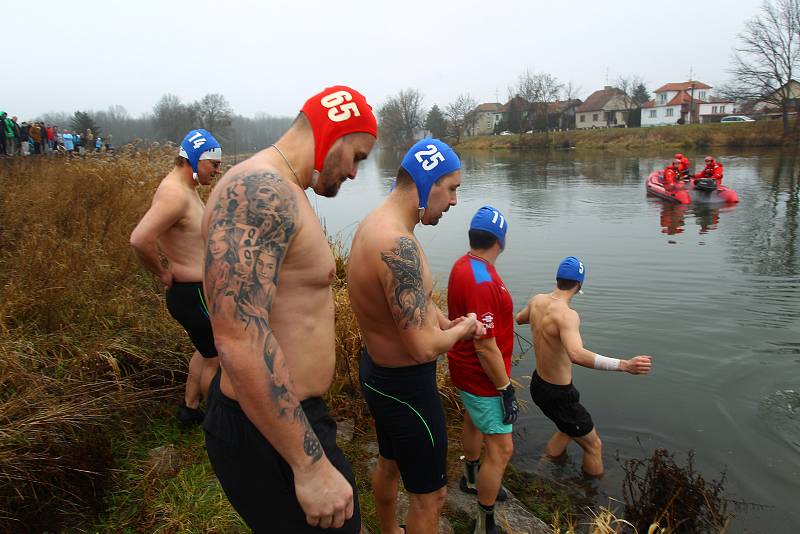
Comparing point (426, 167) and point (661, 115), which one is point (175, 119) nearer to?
point (426, 167)

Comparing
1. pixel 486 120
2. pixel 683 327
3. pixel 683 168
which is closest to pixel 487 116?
pixel 486 120

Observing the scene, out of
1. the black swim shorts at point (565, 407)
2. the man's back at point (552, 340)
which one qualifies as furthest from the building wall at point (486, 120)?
the black swim shorts at point (565, 407)

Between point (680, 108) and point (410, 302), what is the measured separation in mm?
90832

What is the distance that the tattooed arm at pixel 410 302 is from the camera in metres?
2.45

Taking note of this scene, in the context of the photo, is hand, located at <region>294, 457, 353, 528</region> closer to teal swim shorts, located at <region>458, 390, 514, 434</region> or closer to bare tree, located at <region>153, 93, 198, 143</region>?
teal swim shorts, located at <region>458, 390, 514, 434</region>

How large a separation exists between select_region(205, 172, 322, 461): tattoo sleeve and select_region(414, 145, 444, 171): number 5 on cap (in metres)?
1.28

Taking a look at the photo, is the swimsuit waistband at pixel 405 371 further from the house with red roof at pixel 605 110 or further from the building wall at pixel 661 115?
the house with red roof at pixel 605 110

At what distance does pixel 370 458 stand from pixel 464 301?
1582 mm

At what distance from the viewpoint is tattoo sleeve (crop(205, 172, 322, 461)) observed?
149cm

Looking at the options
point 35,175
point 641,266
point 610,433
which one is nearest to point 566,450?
point 610,433

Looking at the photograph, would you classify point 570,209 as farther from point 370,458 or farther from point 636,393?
point 370,458

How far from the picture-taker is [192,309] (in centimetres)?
375

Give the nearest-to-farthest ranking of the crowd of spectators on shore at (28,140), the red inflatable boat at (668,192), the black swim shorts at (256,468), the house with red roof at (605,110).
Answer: the black swim shorts at (256,468) < the crowd of spectators on shore at (28,140) < the red inflatable boat at (668,192) < the house with red roof at (605,110)

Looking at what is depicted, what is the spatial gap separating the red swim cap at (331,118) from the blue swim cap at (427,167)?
851 millimetres
